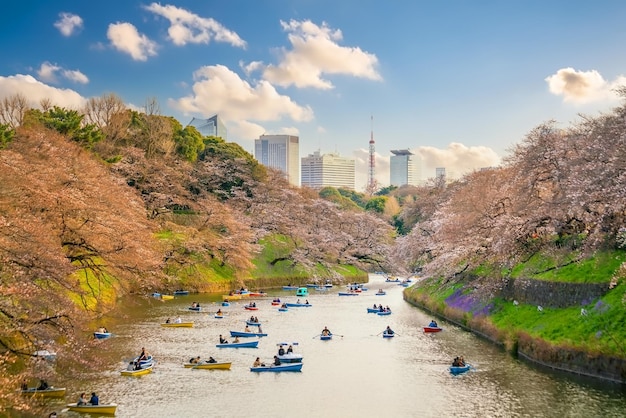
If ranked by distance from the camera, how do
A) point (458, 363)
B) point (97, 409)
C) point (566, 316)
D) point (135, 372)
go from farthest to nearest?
point (566, 316) → point (458, 363) → point (135, 372) → point (97, 409)

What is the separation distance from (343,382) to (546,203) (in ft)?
55.8

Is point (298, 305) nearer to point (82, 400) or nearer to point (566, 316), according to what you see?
point (566, 316)

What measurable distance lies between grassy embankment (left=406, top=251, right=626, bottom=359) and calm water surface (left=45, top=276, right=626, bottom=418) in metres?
1.83

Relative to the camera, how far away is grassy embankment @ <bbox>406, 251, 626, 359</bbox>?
31.1 meters

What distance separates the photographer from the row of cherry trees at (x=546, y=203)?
32125mm

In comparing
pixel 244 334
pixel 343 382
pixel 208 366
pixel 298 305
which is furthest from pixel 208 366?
pixel 298 305

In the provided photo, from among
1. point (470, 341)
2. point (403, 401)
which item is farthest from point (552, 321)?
point (403, 401)

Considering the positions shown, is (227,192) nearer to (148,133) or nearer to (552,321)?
(148,133)

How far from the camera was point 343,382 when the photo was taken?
108 feet

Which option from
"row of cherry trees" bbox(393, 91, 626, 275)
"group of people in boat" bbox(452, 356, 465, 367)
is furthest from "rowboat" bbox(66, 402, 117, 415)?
"row of cherry trees" bbox(393, 91, 626, 275)

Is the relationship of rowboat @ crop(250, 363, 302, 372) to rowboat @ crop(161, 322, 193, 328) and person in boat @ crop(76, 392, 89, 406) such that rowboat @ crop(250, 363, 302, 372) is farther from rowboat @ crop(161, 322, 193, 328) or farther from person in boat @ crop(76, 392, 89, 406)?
rowboat @ crop(161, 322, 193, 328)

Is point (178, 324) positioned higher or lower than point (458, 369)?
higher

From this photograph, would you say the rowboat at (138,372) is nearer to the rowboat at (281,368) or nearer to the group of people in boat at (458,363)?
the rowboat at (281,368)

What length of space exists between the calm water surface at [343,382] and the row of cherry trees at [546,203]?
752 centimetres
